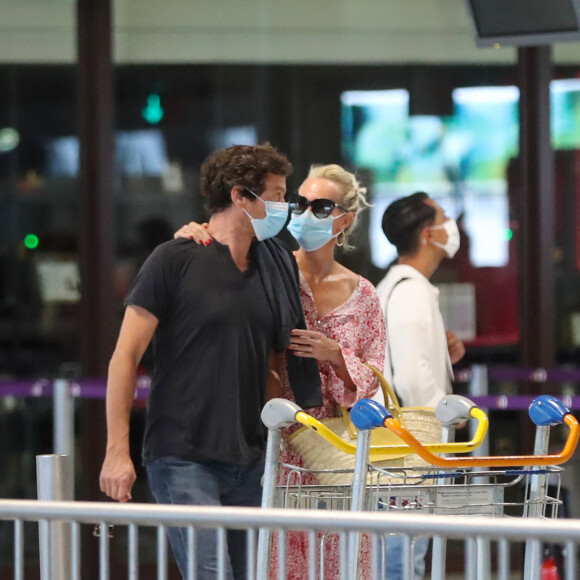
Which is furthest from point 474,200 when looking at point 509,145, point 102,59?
point 102,59

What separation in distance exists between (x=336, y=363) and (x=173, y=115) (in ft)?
11.3

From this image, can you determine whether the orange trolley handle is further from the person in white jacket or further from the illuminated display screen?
the illuminated display screen

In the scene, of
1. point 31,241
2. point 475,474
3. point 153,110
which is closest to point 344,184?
point 475,474

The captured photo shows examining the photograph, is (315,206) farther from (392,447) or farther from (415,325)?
(392,447)

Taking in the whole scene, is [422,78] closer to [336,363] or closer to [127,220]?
[127,220]

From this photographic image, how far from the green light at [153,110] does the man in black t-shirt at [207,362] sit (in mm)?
3200

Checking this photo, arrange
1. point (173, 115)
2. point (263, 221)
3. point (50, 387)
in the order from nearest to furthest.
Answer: point (263, 221) < point (50, 387) < point (173, 115)

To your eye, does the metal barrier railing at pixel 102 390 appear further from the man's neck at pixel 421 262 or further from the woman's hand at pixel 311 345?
the woman's hand at pixel 311 345

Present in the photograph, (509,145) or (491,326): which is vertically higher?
(509,145)

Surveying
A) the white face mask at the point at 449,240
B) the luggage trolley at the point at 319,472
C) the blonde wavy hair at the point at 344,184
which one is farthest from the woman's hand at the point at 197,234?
the white face mask at the point at 449,240

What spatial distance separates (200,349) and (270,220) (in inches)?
18.8

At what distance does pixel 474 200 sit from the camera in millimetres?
7340

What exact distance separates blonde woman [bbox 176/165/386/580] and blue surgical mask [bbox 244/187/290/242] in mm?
161

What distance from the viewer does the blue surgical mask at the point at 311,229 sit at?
14.2ft
